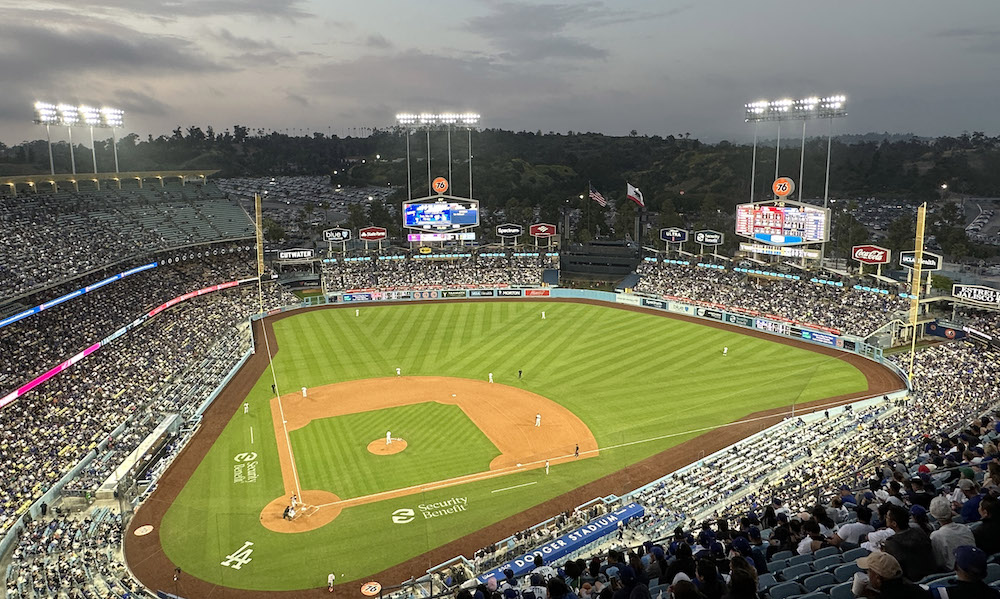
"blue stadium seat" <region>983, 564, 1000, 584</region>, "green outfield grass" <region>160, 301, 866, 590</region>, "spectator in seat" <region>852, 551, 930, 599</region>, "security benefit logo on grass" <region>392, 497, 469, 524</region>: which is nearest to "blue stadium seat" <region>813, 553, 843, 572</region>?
"blue stadium seat" <region>983, 564, 1000, 584</region>

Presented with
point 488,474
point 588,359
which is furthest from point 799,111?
point 488,474

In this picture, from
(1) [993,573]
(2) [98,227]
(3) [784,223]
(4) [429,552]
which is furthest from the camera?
(3) [784,223]

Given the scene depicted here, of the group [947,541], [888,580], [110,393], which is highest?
[888,580]

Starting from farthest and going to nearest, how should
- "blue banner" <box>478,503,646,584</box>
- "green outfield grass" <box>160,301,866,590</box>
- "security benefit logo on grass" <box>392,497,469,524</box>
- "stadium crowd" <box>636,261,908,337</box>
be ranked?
"stadium crowd" <box>636,261,908,337</box> < "security benefit logo on grass" <box>392,497,469,524</box> < "green outfield grass" <box>160,301,866,590</box> < "blue banner" <box>478,503,646,584</box>

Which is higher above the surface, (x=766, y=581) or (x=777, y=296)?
(x=766, y=581)

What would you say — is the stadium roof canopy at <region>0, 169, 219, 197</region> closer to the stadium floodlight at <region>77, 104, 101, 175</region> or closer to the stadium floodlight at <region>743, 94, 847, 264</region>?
the stadium floodlight at <region>77, 104, 101, 175</region>

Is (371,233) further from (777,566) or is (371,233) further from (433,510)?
(777,566)

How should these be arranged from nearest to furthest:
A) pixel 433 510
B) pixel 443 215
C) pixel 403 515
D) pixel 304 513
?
1. pixel 403 515
2. pixel 304 513
3. pixel 433 510
4. pixel 443 215
